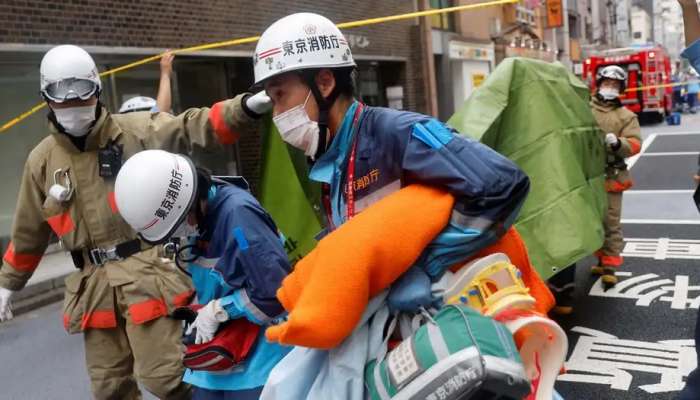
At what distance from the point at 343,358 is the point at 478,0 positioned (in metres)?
23.0

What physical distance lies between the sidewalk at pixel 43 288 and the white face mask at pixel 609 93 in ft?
20.4

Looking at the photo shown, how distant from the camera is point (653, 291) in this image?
5719 mm

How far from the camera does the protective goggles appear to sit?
10.2ft

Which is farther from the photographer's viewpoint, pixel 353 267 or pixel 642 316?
pixel 642 316

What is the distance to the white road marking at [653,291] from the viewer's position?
5.40 meters

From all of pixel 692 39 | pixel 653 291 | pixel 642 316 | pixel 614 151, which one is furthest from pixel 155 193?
pixel 653 291

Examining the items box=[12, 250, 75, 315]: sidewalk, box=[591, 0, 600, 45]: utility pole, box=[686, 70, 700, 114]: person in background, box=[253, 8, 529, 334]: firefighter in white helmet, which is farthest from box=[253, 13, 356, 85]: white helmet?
box=[591, 0, 600, 45]: utility pole

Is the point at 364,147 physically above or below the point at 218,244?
above

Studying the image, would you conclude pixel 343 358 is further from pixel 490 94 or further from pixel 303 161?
pixel 490 94

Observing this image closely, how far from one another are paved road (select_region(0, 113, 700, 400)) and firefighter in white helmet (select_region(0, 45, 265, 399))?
5.44 feet

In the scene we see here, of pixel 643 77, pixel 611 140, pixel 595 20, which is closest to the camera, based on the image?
pixel 611 140

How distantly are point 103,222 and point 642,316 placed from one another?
4.13m

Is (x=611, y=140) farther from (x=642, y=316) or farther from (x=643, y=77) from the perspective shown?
(x=643, y=77)

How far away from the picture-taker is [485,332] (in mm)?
1279
